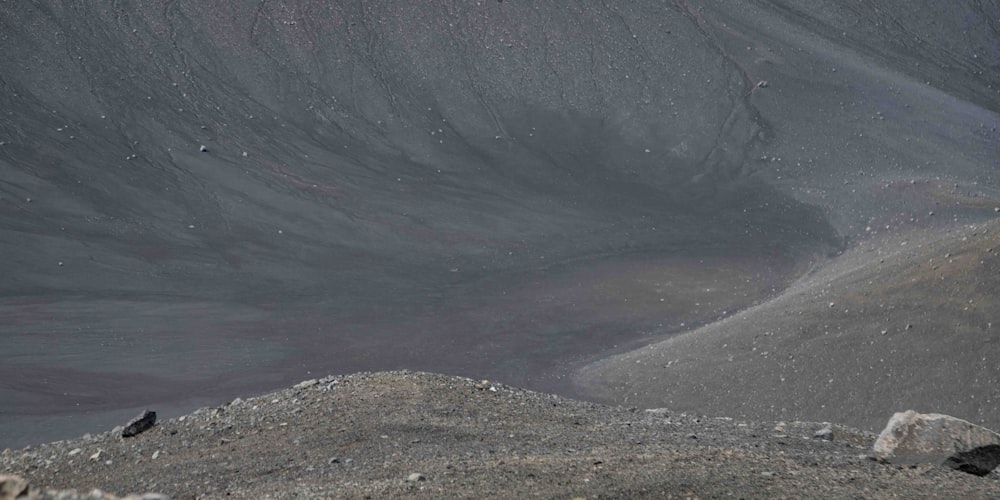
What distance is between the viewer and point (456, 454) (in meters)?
5.53

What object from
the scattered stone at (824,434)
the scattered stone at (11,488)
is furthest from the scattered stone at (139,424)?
the scattered stone at (824,434)

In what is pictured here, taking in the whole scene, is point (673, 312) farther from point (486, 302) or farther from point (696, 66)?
point (696, 66)

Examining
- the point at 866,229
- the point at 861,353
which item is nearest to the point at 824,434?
the point at 861,353

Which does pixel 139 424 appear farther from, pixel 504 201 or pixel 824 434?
pixel 504 201

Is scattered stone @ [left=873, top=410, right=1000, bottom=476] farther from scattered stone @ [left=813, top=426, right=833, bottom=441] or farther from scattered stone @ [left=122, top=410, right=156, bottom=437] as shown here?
scattered stone @ [left=122, top=410, right=156, bottom=437]

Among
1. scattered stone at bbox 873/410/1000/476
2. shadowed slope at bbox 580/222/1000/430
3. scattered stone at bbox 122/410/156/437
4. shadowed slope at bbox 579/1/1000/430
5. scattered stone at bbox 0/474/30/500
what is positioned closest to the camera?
scattered stone at bbox 0/474/30/500

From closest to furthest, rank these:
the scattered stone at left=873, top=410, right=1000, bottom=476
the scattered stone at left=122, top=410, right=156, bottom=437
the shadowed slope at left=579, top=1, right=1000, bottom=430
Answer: the scattered stone at left=873, top=410, right=1000, bottom=476 < the scattered stone at left=122, top=410, right=156, bottom=437 < the shadowed slope at left=579, top=1, right=1000, bottom=430

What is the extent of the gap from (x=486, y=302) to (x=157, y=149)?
7.55 meters

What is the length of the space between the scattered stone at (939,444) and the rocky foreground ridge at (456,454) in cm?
10

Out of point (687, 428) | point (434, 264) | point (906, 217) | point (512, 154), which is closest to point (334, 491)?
point (687, 428)

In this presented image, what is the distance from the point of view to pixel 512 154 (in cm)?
1923

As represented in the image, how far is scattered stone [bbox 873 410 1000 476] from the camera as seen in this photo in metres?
5.38

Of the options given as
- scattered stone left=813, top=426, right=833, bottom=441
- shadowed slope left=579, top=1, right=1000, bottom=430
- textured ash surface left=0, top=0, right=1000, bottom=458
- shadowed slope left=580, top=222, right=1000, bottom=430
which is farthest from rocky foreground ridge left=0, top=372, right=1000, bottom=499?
textured ash surface left=0, top=0, right=1000, bottom=458

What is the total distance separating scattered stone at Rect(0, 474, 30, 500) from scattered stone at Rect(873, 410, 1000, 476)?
178 inches
